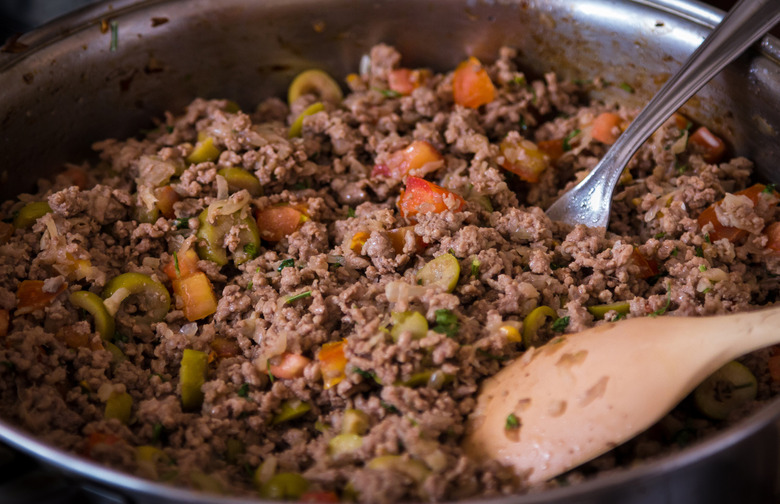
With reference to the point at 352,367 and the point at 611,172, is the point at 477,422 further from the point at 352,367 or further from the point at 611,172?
the point at 611,172

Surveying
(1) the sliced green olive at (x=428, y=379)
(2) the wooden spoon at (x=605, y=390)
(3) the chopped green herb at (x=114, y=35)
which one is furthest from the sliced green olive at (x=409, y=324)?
(3) the chopped green herb at (x=114, y=35)

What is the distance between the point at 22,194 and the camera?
10.1 ft

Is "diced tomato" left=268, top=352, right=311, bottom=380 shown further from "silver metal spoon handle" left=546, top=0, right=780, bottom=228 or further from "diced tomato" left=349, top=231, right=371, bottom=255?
"silver metal spoon handle" left=546, top=0, right=780, bottom=228

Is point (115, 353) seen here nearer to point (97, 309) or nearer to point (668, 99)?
point (97, 309)

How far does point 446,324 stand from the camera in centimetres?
231

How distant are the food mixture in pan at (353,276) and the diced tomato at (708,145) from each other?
1cm

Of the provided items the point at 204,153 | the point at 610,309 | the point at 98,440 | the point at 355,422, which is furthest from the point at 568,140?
the point at 98,440

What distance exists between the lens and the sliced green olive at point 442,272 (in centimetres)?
250

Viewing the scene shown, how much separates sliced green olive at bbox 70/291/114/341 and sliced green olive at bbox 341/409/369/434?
1.03 meters

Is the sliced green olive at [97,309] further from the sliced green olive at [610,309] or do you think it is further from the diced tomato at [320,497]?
the sliced green olive at [610,309]

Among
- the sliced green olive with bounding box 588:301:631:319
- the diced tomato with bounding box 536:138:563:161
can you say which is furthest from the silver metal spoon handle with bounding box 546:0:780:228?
the sliced green olive with bounding box 588:301:631:319

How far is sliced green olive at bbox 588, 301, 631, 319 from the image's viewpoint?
2512 millimetres

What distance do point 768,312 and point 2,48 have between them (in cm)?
338

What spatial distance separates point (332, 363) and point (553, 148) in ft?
5.95
